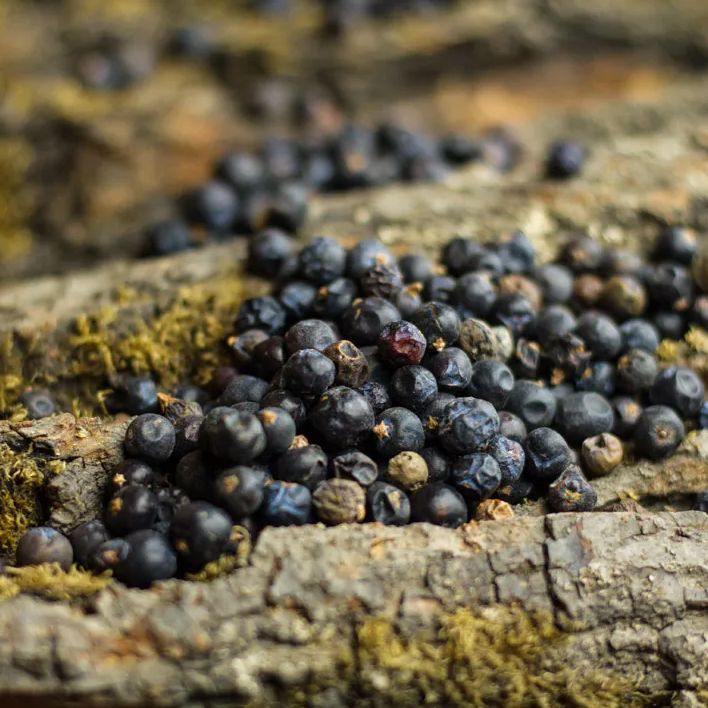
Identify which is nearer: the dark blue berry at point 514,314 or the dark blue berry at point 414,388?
the dark blue berry at point 414,388

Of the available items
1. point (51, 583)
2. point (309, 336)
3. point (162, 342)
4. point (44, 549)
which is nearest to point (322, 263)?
point (309, 336)

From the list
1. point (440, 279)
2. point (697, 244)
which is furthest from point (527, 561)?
point (697, 244)

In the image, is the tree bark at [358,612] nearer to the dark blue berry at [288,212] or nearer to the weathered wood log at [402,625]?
the weathered wood log at [402,625]

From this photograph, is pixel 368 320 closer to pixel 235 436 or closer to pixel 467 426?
pixel 467 426

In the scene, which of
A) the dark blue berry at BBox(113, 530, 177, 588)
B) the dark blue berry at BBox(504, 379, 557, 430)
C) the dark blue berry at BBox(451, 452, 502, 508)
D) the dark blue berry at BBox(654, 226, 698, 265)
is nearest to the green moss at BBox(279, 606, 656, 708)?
the dark blue berry at BBox(451, 452, 502, 508)

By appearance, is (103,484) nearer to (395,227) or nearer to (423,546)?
(423,546)

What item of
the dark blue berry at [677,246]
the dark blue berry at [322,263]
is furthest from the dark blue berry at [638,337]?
the dark blue berry at [322,263]

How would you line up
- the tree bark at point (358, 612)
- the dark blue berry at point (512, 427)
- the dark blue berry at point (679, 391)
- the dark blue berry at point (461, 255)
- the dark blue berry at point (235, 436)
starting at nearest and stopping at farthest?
1. the tree bark at point (358, 612)
2. the dark blue berry at point (235, 436)
3. the dark blue berry at point (512, 427)
4. the dark blue berry at point (679, 391)
5. the dark blue berry at point (461, 255)
